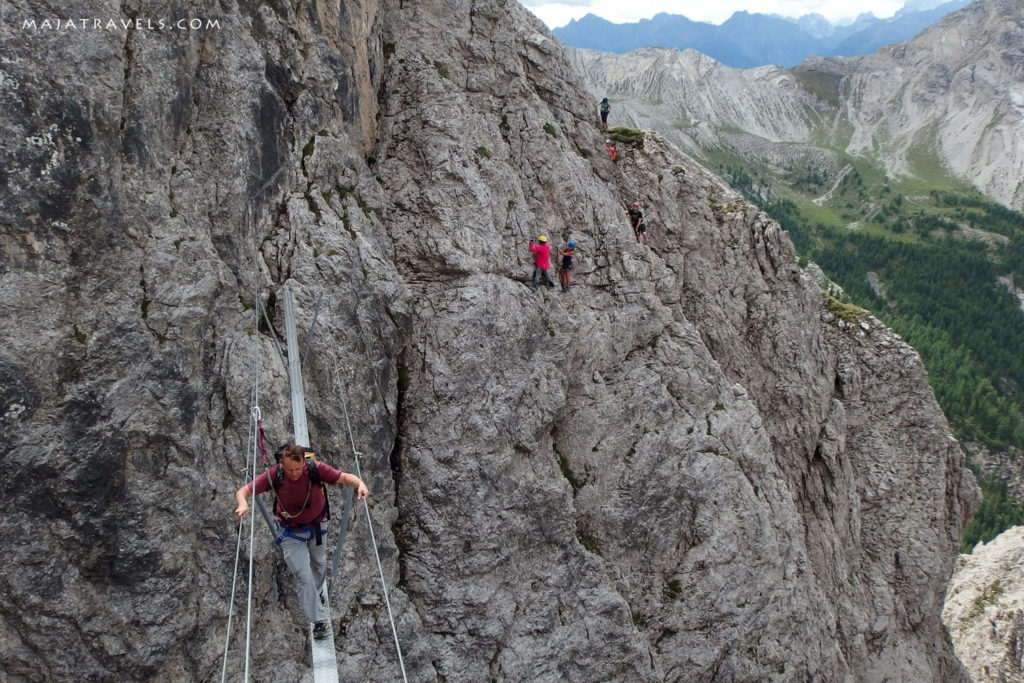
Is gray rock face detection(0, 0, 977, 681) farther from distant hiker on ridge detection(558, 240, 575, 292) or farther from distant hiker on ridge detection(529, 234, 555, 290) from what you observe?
distant hiker on ridge detection(558, 240, 575, 292)

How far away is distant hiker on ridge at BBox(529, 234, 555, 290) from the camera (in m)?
22.8

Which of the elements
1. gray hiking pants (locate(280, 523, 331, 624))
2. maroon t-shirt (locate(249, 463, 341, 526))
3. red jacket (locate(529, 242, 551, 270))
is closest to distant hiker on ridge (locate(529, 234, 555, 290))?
red jacket (locate(529, 242, 551, 270))

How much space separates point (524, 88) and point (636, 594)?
20.7 m

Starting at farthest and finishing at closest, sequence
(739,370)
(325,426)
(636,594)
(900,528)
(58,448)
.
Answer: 1. (900,528)
2. (739,370)
3. (636,594)
4. (325,426)
5. (58,448)

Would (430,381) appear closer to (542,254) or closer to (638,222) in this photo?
(542,254)

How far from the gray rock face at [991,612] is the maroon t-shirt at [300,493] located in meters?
59.0

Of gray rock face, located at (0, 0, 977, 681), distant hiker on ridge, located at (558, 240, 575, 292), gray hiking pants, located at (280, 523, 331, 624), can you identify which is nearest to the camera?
gray hiking pants, located at (280, 523, 331, 624)

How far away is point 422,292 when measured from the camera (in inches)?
839

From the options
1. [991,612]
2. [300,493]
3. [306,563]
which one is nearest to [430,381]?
[306,563]

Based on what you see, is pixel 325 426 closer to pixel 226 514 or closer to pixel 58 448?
pixel 226 514

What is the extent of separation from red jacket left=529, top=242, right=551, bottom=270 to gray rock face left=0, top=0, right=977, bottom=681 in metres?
0.62

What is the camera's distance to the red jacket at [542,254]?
22828 millimetres

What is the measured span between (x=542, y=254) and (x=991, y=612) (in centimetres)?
5787

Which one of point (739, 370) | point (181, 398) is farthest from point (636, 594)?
point (181, 398)
